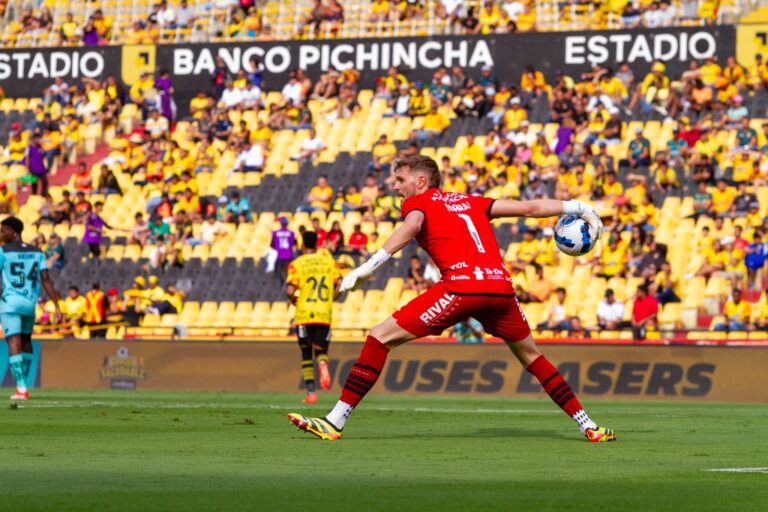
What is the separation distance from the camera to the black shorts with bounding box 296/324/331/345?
2233 centimetres

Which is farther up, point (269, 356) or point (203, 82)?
point (203, 82)

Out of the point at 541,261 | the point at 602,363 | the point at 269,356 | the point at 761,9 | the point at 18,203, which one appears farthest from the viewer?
the point at 18,203

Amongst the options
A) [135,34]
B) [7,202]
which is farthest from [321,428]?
[135,34]

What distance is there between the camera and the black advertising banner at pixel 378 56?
116 ft

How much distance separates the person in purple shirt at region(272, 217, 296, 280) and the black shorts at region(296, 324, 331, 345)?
1010 centimetres

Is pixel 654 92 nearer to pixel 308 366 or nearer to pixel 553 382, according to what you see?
pixel 308 366

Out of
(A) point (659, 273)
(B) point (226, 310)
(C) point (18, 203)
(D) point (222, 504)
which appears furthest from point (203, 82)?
(D) point (222, 504)

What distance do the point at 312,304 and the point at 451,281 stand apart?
9.67 meters

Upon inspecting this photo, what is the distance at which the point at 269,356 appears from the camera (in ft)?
92.3

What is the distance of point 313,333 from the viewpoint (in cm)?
2244

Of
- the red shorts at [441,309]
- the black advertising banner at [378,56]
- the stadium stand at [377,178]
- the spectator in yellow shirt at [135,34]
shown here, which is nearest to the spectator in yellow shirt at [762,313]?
the stadium stand at [377,178]

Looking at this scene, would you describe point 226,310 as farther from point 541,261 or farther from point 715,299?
point 715,299

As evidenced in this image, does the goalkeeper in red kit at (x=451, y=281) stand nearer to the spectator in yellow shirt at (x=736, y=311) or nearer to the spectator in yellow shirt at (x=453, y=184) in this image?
the spectator in yellow shirt at (x=736, y=311)

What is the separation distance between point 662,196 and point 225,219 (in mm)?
9914
